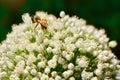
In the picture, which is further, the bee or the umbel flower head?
the bee

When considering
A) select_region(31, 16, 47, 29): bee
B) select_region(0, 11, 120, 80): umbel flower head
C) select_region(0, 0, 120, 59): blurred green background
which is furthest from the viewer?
select_region(0, 0, 120, 59): blurred green background

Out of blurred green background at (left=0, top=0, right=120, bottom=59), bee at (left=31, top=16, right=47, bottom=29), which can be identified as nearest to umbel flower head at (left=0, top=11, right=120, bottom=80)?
bee at (left=31, top=16, right=47, bottom=29)

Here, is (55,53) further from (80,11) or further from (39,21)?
(80,11)

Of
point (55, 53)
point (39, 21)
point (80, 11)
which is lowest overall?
point (55, 53)

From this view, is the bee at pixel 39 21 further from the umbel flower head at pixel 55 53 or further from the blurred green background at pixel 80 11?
the blurred green background at pixel 80 11

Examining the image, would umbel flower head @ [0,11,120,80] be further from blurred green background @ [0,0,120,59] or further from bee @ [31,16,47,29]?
blurred green background @ [0,0,120,59]

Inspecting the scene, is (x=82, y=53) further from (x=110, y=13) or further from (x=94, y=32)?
(x=110, y=13)

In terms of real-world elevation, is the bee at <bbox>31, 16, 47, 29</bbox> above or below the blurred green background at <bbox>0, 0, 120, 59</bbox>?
below

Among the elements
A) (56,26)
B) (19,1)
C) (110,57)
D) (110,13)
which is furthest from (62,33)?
(19,1)

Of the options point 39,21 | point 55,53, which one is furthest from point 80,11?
point 55,53
